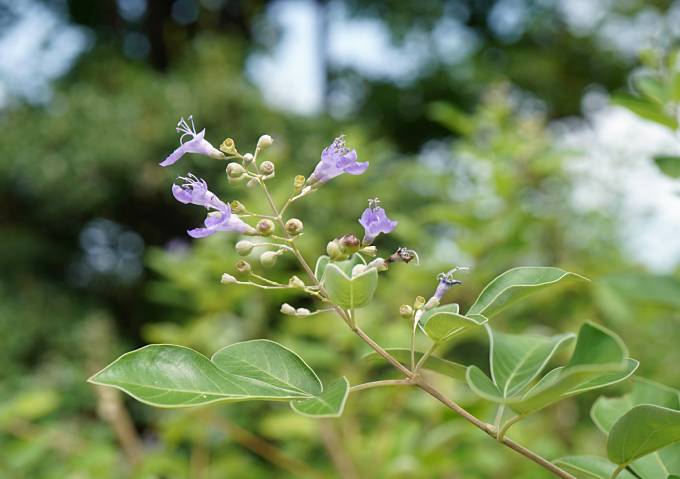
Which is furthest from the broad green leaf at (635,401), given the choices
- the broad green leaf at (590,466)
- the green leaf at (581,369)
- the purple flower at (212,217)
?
the purple flower at (212,217)

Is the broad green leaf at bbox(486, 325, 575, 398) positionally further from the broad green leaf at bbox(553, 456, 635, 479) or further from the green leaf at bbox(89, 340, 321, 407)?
the green leaf at bbox(89, 340, 321, 407)

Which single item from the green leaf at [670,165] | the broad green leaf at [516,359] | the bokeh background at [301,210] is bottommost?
the bokeh background at [301,210]

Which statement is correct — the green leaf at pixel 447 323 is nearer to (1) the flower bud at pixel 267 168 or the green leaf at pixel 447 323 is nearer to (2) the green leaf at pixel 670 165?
(1) the flower bud at pixel 267 168

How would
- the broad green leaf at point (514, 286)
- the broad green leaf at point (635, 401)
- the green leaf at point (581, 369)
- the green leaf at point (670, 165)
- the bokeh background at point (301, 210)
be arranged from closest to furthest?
the green leaf at point (581, 369)
the broad green leaf at point (514, 286)
the broad green leaf at point (635, 401)
the green leaf at point (670, 165)
the bokeh background at point (301, 210)

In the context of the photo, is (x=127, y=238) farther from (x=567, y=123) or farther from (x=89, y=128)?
(x=567, y=123)

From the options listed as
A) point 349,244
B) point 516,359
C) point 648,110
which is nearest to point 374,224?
point 349,244

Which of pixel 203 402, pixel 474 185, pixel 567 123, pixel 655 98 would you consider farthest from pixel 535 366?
pixel 567 123
